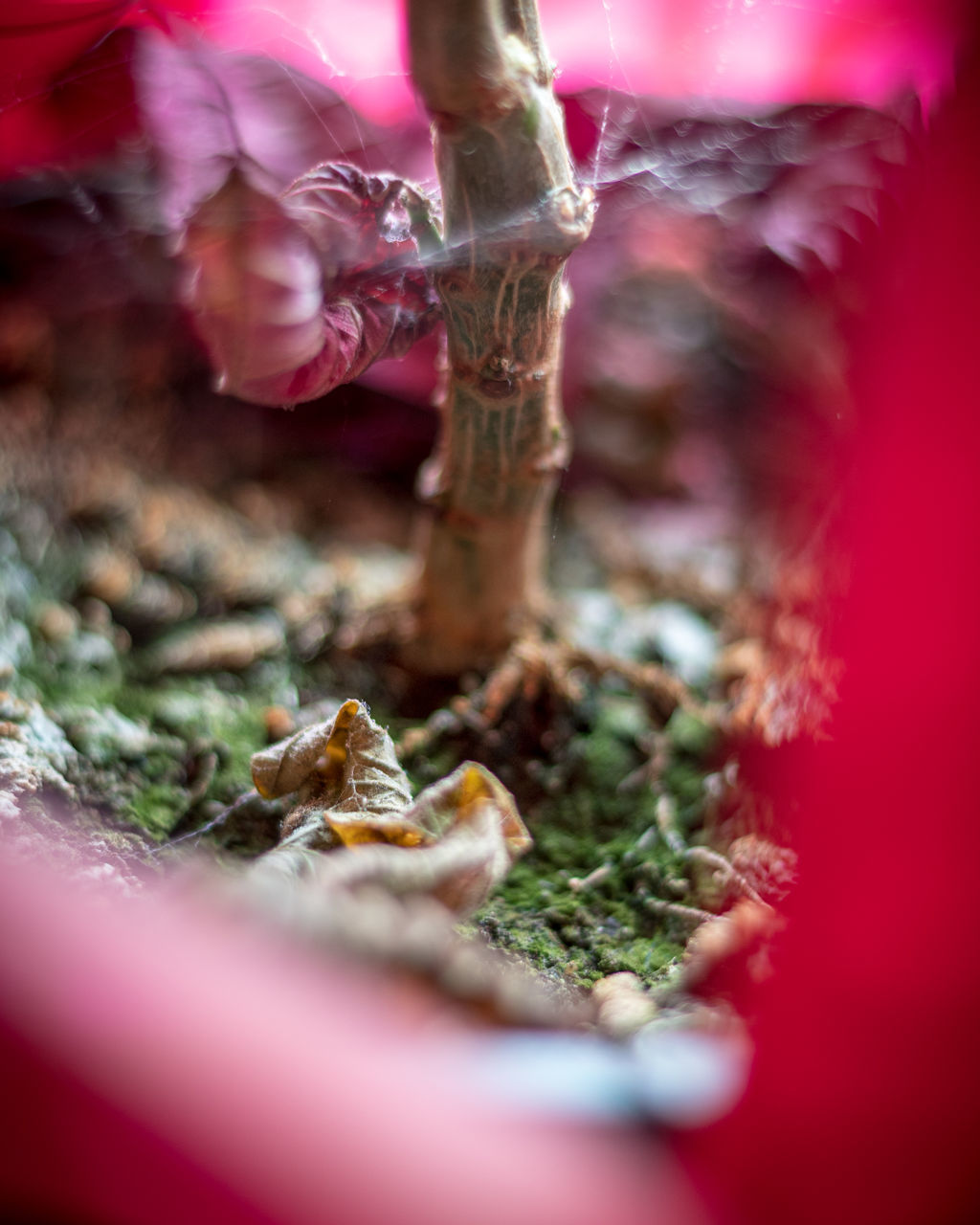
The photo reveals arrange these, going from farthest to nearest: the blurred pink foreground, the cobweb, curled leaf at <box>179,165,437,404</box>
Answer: the cobweb < curled leaf at <box>179,165,437,404</box> < the blurred pink foreground

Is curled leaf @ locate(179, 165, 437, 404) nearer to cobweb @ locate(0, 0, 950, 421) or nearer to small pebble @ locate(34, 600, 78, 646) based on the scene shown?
cobweb @ locate(0, 0, 950, 421)

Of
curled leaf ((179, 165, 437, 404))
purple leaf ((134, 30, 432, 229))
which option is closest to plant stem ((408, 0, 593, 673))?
curled leaf ((179, 165, 437, 404))

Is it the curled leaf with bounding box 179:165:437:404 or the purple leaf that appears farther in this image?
the purple leaf

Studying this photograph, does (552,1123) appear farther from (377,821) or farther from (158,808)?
(158,808)

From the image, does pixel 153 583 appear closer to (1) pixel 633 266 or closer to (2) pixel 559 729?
(2) pixel 559 729

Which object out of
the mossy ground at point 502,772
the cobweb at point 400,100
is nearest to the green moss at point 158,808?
the mossy ground at point 502,772

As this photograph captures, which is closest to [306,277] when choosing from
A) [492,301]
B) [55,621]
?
[492,301]

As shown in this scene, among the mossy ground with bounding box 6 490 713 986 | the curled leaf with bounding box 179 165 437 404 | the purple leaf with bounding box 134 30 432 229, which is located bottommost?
the mossy ground with bounding box 6 490 713 986
